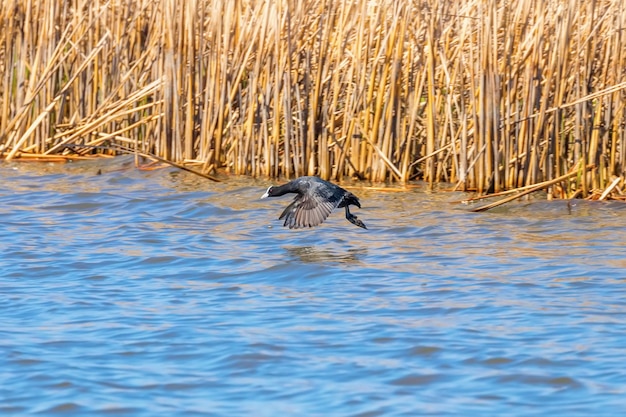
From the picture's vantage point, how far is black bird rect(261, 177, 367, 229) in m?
Result: 6.12

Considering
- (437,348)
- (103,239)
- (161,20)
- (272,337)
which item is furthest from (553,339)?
(161,20)

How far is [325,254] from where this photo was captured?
6.04 m

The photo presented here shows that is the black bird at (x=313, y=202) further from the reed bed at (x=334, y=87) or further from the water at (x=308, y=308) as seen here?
the reed bed at (x=334, y=87)

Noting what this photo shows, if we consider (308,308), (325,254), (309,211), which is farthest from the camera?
(309,211)

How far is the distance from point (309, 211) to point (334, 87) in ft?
6.01

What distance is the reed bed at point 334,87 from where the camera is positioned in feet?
22.7

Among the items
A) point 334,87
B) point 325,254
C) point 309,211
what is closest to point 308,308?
point 325,254

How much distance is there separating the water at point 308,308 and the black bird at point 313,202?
0.58ft

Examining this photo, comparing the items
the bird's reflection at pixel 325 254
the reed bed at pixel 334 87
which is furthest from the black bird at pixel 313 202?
the reed bed at pixel 334 87

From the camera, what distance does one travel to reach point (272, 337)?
14.0 ft

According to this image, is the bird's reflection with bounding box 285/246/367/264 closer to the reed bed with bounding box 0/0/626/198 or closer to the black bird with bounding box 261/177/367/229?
the black bird with bounding box 261/177/367/229

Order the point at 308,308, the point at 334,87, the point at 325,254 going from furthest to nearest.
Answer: the point at 334,87
the point at 325,254
the point at 308,308

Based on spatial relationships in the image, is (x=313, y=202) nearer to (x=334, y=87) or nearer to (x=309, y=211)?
(x=309, y=211)

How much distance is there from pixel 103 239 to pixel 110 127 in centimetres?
261
